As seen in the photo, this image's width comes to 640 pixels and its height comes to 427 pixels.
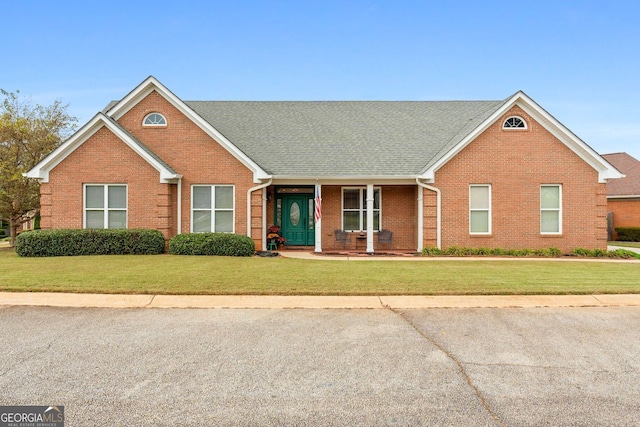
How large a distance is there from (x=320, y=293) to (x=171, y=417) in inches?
209

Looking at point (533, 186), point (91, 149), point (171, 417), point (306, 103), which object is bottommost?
point (171, 417)

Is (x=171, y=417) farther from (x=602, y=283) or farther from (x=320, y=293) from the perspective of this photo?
(x=602, y=283)

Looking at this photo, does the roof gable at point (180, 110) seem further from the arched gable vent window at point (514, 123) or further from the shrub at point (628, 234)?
the shrub at point (628, 234)

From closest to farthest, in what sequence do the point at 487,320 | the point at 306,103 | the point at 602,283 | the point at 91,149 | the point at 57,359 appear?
the point at 57,359, the point at 487,320, the point at 602,283, the point at 91,149, the point at 306,103

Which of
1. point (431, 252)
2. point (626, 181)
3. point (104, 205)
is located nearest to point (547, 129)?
point (431, 252)

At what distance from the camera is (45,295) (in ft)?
28.3

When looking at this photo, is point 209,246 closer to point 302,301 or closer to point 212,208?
point 212,208

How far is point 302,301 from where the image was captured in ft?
27.6

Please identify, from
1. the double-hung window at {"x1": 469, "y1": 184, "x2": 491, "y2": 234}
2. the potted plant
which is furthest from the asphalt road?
the potted plant

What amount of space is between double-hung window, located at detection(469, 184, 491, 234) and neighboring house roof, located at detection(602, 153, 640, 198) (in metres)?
14.9

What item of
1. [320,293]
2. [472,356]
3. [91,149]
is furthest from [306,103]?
[472,356]

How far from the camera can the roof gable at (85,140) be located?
51.9 ft

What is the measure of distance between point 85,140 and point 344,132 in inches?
446

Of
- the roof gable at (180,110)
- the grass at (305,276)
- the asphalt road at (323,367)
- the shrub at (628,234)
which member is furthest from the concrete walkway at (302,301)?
the shrub at (628,234)
